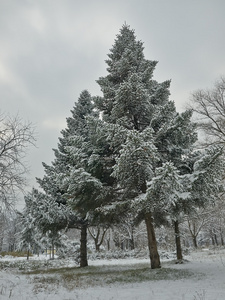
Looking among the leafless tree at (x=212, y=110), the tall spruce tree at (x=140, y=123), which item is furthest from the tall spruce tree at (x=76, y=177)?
the leafless tree at (x=212, y=110)

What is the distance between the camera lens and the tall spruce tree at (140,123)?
Answer: 7750 mm

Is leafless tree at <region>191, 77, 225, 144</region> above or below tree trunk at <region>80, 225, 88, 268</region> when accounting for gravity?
above

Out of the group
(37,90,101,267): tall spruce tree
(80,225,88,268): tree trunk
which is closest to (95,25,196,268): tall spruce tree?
(37,90,101,267): tall spruce tree

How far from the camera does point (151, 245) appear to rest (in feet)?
30.6

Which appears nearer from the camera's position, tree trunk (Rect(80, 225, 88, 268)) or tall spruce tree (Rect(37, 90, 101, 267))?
tall spruce tree (Rect(37, 90, 101, 267))

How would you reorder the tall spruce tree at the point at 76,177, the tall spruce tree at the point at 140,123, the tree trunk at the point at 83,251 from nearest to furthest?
the tall spruce tree at the point at 140,123 < the tall spruce tree at the point at 76,177 < the tree trunk at the point at 83,251

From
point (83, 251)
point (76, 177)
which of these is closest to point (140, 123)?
point (76, 177)

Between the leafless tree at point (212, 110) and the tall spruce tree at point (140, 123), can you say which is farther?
the leafless tree at point (212, 110)

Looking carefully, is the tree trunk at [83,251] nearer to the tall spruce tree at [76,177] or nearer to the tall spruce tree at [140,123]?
the tall spruce tree at [76,177]

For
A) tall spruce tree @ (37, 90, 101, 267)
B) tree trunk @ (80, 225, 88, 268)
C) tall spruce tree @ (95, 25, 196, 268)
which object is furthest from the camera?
tree trunk @ (80, 225, 88, 268)

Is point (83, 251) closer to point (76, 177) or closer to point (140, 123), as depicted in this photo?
point (76, 177)

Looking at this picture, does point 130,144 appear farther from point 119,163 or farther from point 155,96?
point 155,96

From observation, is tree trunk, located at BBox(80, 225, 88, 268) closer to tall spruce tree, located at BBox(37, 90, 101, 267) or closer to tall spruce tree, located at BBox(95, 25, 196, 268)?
tall spruce tree, located at BBox(37, 90, 101, 267)

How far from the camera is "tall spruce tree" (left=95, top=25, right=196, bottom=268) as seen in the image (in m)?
7.75
